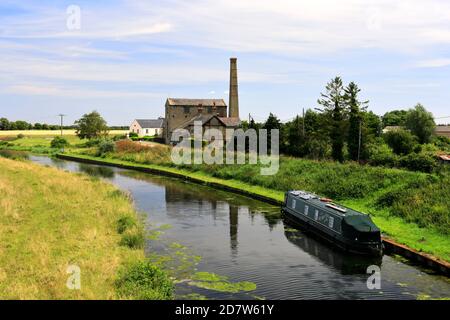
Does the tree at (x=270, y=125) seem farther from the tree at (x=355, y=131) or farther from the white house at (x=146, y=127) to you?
the white house at (x=146, y=127)

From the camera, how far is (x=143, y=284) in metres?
15.9

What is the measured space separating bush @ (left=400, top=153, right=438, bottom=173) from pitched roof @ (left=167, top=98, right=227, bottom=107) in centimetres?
5949

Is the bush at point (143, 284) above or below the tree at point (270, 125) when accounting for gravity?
below

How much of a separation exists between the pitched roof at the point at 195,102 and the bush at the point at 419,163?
59.5 metres

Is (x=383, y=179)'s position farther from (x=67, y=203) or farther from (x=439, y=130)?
(x=439, y=130)

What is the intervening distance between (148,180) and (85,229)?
28500 mm

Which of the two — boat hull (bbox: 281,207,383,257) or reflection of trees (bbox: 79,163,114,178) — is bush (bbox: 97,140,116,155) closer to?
reflection of trees (bbox: 79,163,114,178)

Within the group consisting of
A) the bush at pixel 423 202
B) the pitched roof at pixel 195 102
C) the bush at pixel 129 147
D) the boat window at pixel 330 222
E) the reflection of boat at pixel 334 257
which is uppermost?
the pitched roof at pixel 195 102

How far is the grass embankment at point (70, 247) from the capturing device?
1517cm

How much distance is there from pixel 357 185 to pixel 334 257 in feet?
40.4

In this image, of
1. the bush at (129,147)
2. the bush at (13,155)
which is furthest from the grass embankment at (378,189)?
the bush at (13,155)

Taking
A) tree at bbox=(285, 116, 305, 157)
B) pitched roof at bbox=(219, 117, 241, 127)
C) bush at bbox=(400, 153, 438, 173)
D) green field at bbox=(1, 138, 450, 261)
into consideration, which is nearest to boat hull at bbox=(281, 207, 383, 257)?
green field at bbox=(1, 138, 450, 261)

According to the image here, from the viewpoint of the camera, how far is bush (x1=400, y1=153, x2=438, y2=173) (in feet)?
133
